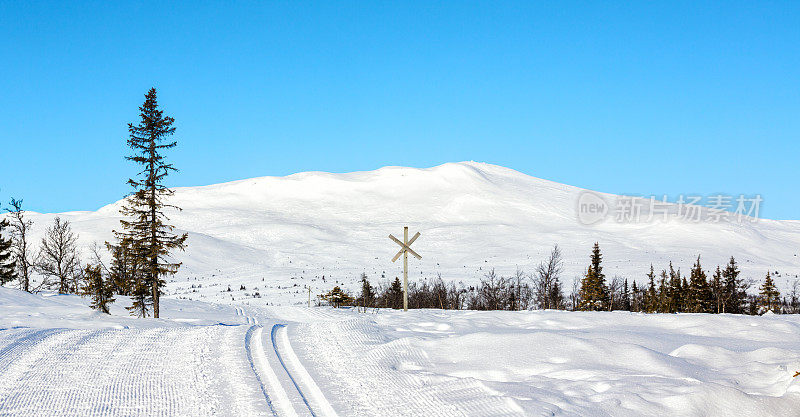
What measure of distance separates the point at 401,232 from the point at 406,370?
10479 centimetres

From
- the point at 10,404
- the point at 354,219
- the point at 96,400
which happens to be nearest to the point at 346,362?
the point at 96,400

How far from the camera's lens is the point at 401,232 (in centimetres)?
11394

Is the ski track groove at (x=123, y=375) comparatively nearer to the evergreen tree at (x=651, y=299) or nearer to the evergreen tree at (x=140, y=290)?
the evergreen tree at (x=140, y=290)

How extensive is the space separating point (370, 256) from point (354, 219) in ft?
136

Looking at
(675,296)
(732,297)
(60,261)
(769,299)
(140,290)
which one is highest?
(60,261)

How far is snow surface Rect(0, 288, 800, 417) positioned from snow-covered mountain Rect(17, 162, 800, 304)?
4097 cm

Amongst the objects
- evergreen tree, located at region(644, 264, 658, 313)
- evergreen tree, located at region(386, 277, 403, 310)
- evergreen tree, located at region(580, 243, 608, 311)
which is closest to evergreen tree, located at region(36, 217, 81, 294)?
evergreen tree, located at region(386, 277, 403, 310)

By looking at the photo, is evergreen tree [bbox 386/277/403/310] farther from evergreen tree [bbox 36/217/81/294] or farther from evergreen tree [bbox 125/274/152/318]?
evergreen tree [bbox 125/274/152/318]

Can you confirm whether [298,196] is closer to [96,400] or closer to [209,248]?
[209,248]

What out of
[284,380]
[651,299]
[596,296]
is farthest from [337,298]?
[284,380]

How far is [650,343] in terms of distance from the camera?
10609 millimetres

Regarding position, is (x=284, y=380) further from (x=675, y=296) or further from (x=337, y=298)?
(x=675, y=296)

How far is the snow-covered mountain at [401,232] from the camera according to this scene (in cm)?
7906

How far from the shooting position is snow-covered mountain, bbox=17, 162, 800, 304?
259 ft
